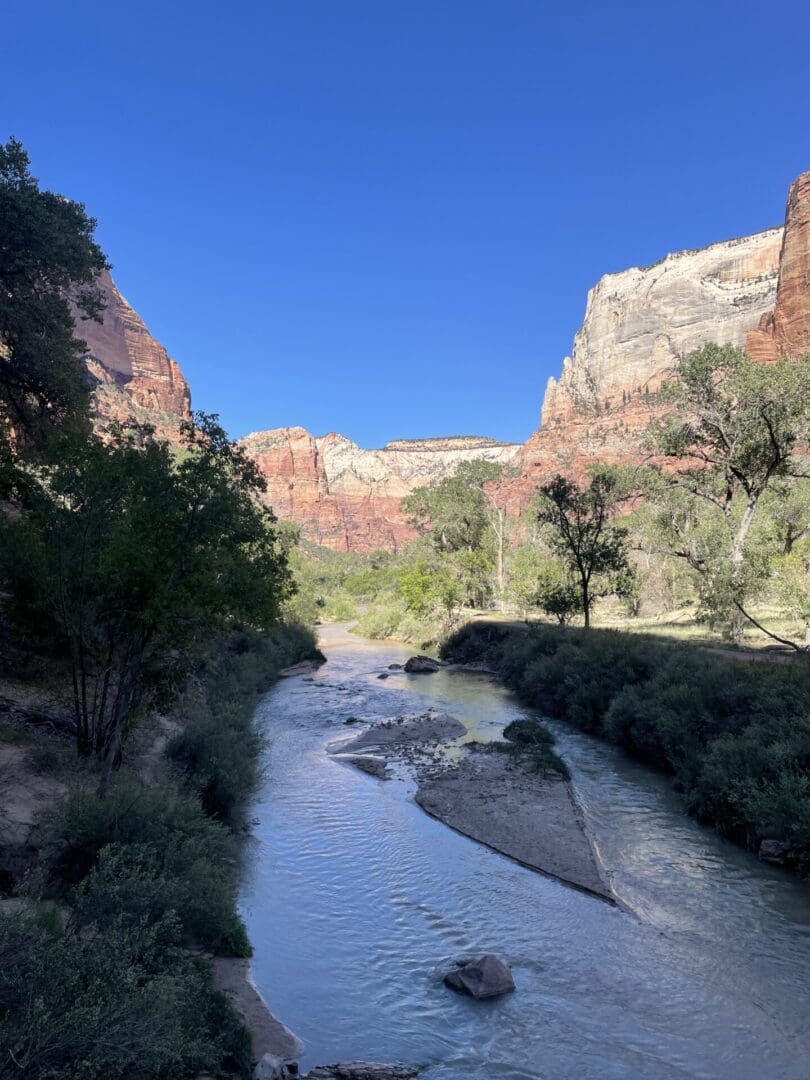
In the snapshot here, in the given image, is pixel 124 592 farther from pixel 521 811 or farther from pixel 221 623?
pixel 521 811

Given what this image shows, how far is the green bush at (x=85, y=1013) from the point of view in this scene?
394 centimetres

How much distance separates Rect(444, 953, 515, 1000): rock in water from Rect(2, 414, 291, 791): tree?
5.91 meters

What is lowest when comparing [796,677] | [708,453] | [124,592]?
[796,677]

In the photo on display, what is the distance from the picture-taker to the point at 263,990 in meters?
7.72

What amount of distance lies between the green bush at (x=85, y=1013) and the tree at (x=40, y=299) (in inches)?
652

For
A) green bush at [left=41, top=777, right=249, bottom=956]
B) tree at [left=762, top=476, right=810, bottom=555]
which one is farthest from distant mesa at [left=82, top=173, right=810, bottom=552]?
green bush at [left=41, top=777, right=249, bottom=956]

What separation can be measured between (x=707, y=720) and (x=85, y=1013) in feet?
51.3

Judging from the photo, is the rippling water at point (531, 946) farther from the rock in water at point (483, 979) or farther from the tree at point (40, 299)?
the tree at point (40, 299)

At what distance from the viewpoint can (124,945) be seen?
5.12 meters

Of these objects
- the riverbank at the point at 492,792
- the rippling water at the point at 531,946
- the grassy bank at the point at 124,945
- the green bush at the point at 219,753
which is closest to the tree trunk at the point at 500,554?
the riverbank at the point at 492,792

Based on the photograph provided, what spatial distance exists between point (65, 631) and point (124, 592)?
2.20m

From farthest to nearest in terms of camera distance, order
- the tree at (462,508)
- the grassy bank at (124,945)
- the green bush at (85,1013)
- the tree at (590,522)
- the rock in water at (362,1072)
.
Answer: the tree at (462,508), the tree at (590,522), the rock in water at (362,1072), the grassy bank at (124,945), the green bush at (85,1013)

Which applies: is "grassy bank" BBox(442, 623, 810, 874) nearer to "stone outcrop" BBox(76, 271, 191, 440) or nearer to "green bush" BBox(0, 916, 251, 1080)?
"green bush" BBox(0, 916, 251, 1080)

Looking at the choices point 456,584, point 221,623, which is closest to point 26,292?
point 221,623
